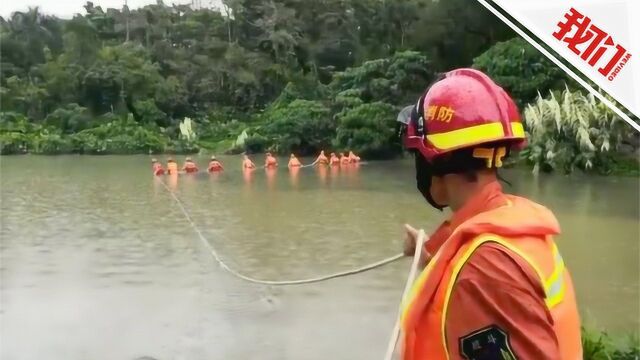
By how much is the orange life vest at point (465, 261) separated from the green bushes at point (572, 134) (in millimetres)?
14480

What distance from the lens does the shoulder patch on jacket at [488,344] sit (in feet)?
3.38

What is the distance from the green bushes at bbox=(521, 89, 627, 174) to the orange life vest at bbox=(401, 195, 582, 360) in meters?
14.5

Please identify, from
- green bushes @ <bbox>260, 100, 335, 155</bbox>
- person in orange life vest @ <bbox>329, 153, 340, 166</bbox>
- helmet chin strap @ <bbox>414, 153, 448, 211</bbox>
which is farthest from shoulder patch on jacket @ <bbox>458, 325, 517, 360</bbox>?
green bushes @ <bbox>260, 100, 335, 155</bbox>

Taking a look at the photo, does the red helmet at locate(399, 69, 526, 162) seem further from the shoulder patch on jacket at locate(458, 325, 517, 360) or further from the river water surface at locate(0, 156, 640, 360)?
the river water surface at locate(0, 156, 640, 360)

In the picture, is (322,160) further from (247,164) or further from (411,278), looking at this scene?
(411,278)

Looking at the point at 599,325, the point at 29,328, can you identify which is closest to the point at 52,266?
the point at 29,328

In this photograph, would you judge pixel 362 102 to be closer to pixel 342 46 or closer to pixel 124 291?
pixel 342 46

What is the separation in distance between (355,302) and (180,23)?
2854 cm

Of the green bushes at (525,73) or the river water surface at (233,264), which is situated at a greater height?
the green bushes at (525,73)

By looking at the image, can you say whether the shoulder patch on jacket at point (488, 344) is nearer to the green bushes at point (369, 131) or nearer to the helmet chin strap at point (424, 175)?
the helmet chin strap at point (424, 175)

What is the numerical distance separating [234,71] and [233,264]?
23.8 m

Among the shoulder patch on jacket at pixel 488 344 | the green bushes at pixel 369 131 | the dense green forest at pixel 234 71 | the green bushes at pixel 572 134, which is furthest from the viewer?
the dense green forest at pixel 234 71

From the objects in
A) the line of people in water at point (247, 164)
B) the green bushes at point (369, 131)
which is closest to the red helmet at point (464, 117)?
the line of people in water at point (247, 164)

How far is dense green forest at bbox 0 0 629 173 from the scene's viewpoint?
74.6ft
